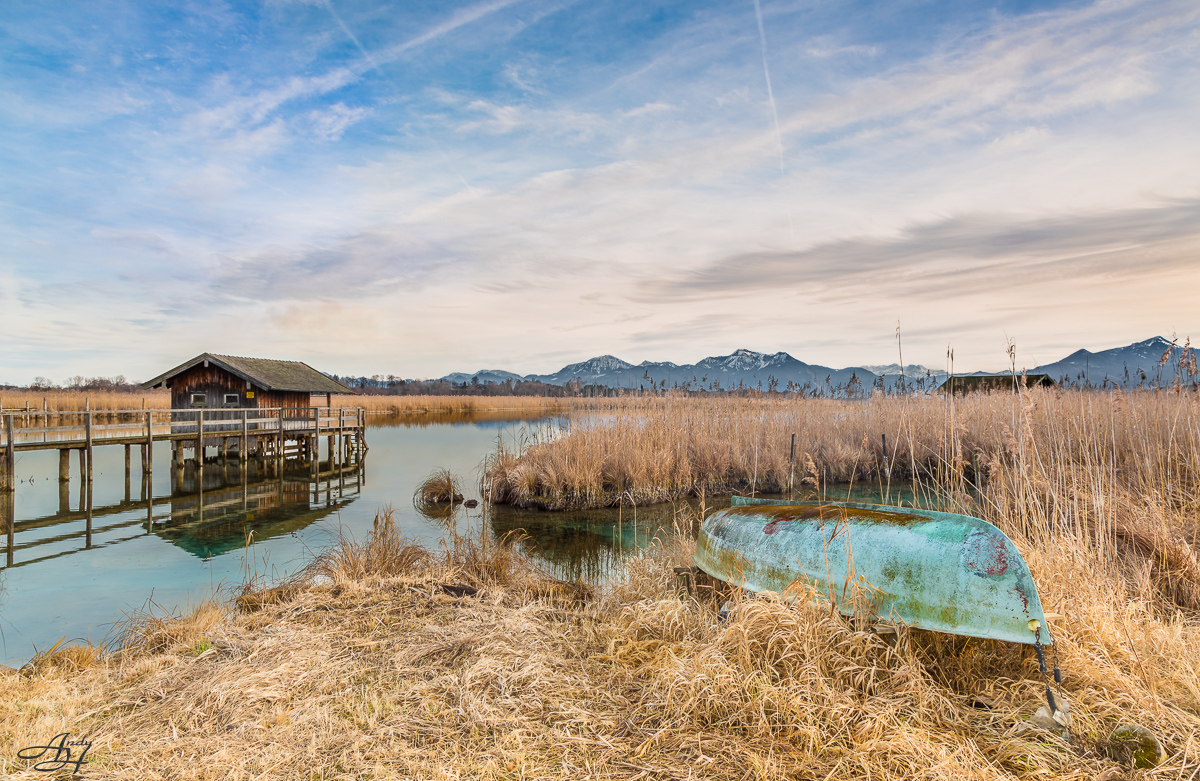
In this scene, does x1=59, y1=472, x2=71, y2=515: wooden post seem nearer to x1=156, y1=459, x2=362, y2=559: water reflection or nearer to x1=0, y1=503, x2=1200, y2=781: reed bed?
x1=156, y1=459, x2=362, y2=559: water reflection

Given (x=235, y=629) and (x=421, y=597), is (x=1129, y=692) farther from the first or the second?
(x=235, y=629)

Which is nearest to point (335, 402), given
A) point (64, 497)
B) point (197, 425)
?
point (197, 425)

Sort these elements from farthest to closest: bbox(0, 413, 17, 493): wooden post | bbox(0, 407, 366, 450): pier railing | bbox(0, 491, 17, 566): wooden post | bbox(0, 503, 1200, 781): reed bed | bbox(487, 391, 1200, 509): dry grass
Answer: bbox(0, 407, 366, 450): pier railing
bbox(0, 413, 17, 493): wooden post
bbox(487, 391, 1200, 509): dry grass
bbox(0, 491, 17, 566): wooden post
bbox(0, 503, 1200, 781): reed bed

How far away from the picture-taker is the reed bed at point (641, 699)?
8.63 feet

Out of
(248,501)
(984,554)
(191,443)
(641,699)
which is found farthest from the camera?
(191,443)

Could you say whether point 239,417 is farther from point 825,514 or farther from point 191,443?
point 825,514

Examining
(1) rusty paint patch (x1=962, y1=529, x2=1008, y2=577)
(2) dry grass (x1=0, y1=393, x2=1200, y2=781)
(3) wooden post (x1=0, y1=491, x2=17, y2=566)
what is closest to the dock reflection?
(3) wooden post (x1=0, y1=491, x2=17, y2=566)

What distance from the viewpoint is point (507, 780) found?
2633 millimetres

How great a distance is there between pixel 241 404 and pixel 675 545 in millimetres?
21519

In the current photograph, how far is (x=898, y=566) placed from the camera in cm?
330
